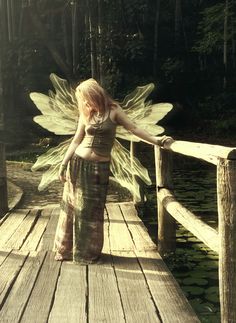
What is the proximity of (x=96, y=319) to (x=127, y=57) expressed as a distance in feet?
65.6

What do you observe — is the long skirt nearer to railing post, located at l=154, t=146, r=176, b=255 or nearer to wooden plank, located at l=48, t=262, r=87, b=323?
wooden plank, located at l=48, t=262, r=87, b=323

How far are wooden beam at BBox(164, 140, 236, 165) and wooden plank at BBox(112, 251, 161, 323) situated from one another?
2.96 feet

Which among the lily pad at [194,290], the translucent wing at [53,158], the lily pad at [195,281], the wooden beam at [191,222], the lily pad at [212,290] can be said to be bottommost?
the lily pad at [194,290]

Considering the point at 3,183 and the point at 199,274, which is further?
the point at 3,183

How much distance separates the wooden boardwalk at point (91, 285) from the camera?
9.36 feet

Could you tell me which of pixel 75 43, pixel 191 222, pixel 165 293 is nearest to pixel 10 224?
pixel 191 222

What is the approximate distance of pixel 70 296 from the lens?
10.3 feet

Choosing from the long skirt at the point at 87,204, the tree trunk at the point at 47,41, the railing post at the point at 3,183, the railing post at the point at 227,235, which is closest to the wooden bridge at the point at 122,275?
the railing post at the point at 227,235

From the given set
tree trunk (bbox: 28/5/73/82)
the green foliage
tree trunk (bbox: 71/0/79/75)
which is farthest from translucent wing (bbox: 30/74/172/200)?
tree trunk (bbox: 71/0/79/75)

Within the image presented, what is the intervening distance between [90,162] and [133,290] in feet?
3.31

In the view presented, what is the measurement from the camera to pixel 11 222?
17.8ft

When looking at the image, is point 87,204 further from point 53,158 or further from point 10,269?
point 10,269

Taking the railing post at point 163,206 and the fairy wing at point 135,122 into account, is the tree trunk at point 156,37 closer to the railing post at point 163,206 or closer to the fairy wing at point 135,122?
the railing post at point 163,206

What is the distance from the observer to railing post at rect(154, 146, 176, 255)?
4902 mm
